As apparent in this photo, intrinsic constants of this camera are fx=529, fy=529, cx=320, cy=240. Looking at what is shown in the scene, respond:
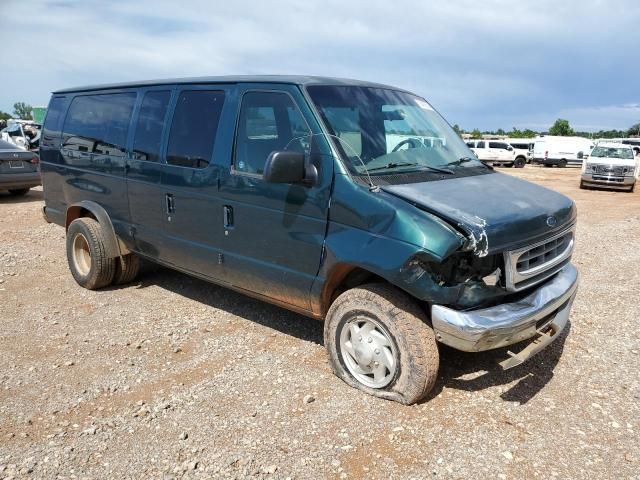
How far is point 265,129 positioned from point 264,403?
200cm

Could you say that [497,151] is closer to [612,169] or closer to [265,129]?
[612,169]

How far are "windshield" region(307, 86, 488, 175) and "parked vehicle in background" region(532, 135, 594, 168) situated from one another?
35.9 m

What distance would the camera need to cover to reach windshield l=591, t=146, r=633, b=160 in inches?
785

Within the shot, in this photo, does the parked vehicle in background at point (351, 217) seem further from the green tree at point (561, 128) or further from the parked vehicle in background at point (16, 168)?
the green tree at point (561, 128)

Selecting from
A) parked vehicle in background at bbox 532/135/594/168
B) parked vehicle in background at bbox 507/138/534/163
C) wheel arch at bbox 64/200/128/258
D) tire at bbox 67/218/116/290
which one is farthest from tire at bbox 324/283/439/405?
→ parked vehicle in background at bbox 532/135/594/168

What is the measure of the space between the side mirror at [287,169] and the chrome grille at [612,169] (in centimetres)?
1870

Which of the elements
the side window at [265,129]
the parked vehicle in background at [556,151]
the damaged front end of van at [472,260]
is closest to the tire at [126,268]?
the side window at [265,129]

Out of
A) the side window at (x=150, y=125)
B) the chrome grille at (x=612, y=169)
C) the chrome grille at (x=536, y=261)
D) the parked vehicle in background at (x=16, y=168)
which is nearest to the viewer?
the chrome grille at (x=536, y=261)

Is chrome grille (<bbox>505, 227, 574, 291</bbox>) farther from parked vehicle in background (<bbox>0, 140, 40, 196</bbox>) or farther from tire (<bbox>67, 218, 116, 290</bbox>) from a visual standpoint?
parked vehicle in background (<bbox>0, 140, 40, 196</bbox>)

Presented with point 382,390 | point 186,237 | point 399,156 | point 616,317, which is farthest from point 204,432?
point 616,317

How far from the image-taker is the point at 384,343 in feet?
11.6

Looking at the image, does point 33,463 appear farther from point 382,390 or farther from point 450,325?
point 450,325

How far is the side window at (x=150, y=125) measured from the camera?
4.81 metres

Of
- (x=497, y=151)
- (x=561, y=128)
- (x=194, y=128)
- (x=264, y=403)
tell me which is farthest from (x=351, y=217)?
(x=561, y=128)
